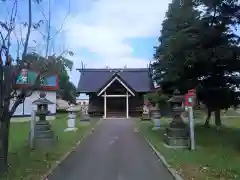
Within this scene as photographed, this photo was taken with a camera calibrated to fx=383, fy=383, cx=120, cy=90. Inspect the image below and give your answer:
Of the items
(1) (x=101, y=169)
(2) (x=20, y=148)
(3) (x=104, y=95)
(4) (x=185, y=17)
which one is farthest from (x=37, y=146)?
(3) (x=104, y=95)

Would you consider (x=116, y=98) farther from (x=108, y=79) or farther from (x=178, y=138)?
(x=178, y=138)

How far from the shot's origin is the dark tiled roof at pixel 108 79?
4625cm

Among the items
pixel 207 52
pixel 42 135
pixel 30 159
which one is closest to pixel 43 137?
pixel 42 135

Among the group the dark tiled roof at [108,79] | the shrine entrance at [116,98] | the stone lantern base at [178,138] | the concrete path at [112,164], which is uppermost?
the dark tiled roof at [108,79]

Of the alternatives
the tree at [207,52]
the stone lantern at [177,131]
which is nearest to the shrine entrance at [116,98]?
the tree at [207,52]

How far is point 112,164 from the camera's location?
1155 cm

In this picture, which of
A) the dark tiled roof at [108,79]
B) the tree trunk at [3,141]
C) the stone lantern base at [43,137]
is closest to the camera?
the tree trunk at [3,141]

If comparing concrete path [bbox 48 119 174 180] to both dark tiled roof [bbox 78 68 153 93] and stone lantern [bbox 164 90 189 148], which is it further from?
dark tiled roof [bbox 78 68 153 93]

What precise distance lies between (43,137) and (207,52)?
856cm

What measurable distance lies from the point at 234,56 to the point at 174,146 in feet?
19.0

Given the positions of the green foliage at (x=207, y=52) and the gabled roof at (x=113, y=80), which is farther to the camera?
the gabled roof at (x=113, y=80)

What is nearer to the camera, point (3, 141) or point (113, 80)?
point (3, 141)

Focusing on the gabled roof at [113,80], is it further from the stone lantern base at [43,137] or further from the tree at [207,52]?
the stone lantern base at [43,137]

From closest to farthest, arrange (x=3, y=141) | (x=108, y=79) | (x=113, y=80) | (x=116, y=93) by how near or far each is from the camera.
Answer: (x=3, y=141)
(x=113, y=80)
(x=116, y=93)
(x=108, y=79)
